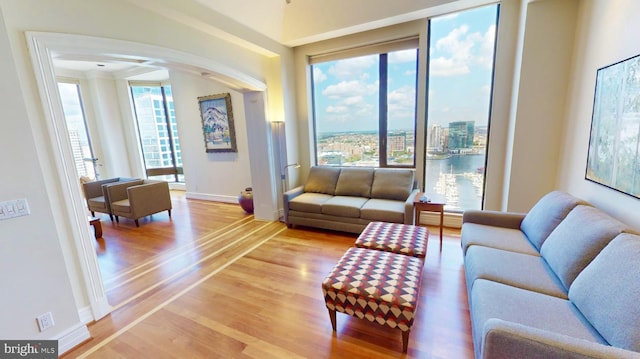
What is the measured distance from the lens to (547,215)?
7.07 ft

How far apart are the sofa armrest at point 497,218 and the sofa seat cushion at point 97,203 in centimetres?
580

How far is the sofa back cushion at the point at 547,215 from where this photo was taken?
6.73 ft

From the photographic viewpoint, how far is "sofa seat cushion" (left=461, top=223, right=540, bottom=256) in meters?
2.17

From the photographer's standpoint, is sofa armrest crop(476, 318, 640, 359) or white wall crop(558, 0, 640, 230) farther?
white wall crop(558, 0, 640, 230)

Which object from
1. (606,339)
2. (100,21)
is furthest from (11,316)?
(606,339)

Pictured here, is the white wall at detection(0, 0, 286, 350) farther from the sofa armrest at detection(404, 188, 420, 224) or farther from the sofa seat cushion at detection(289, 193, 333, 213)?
the sofa armrest at detection(404, 188, 420, 224)

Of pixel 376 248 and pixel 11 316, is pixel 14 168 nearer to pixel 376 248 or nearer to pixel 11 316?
pixel 11 316

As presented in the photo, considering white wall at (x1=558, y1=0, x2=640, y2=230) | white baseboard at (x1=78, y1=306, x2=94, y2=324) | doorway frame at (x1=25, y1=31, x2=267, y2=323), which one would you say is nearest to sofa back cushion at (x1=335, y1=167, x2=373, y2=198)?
white wall at (x1=558, y1=0, x2=640, y2=230)

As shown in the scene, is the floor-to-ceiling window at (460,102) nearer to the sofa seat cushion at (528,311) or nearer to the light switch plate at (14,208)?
the sofa seat cushion at (528,311)

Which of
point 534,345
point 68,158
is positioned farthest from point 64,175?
point 534,345

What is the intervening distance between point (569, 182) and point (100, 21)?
461cm

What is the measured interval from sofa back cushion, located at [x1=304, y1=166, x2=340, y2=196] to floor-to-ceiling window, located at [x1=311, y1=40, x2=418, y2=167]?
36 cm

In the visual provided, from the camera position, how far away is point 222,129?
534 centimetres

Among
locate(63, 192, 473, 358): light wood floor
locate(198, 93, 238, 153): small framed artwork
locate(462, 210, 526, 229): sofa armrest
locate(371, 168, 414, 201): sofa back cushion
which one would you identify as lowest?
locate(63, 192, 473, 358): light wood floor
